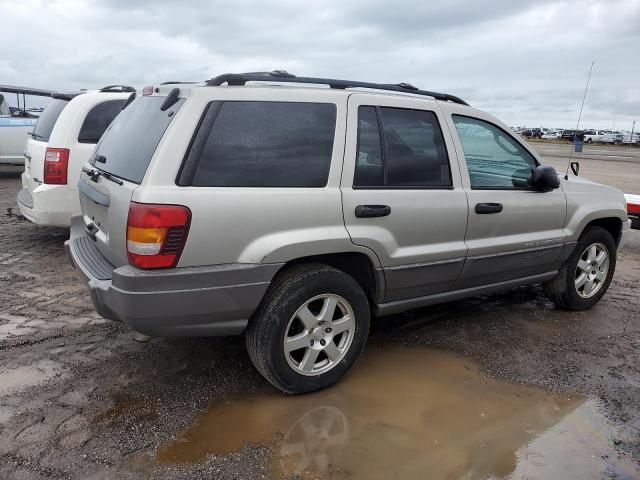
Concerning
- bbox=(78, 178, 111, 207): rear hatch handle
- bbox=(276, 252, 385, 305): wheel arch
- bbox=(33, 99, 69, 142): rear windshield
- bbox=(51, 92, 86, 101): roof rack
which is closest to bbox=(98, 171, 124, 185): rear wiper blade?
bbox=(78, 178, 111, 207): rear hatch handle

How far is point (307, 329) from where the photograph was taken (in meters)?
3.29

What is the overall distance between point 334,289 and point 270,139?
3.13 feet

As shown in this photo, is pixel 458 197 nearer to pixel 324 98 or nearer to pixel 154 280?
pixel 324 98

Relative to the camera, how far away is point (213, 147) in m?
2.97

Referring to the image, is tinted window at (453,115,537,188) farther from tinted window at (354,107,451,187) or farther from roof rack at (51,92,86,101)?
roof rack at (51,92,86,101)

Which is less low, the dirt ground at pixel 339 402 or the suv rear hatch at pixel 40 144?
the suv rear hatch at pixel 40 144

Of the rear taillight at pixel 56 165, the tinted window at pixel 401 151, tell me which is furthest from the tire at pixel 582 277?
the rear taillight at pixel 56 165

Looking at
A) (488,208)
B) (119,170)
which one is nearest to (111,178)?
(119,170)

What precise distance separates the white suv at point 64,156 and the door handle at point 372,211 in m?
3.82

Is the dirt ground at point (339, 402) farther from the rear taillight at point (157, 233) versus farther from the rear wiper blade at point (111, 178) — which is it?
the rear wiper blade at point (111, 178)

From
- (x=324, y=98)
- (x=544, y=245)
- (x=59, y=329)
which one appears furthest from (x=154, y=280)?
(x=544, y=245)

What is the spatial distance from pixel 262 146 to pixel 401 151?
1.00 m

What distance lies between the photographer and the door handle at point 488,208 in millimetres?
3914

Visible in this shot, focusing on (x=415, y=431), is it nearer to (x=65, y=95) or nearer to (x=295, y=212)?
(x=295, y=212)
